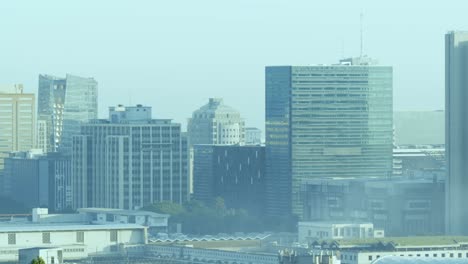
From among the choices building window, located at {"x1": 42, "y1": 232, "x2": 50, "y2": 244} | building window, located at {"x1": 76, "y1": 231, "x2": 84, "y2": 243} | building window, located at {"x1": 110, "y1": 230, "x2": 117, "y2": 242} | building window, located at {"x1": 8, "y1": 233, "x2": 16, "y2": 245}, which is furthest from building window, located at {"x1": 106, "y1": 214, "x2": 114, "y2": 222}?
building window, located at {"x1": 8, "y1": 233, "x2": 16, "y2": 245}

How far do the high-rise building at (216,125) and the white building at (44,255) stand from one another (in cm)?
9382

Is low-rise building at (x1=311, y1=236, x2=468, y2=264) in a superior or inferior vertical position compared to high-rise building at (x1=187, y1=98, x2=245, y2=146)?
inferior

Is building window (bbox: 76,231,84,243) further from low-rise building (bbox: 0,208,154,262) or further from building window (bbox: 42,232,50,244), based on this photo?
building window (bbox: 42,232,50,244)

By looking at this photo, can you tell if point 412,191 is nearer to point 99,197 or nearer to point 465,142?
point 465,142

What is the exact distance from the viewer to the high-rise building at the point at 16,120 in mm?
185125

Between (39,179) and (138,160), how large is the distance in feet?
88.3

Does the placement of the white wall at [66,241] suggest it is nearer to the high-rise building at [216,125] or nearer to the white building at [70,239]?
the white building at [70,239]

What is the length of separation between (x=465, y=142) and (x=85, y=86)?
7208 centimetres

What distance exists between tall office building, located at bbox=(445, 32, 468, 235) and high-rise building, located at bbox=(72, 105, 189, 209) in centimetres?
2746

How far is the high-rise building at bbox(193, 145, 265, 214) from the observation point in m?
147

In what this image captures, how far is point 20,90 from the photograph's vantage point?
188500 millimetres

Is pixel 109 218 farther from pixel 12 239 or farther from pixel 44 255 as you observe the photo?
pixel 44 255

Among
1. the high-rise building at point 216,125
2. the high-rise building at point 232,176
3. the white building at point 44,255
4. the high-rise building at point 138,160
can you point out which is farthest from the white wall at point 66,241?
the high-rise building at point 216,125

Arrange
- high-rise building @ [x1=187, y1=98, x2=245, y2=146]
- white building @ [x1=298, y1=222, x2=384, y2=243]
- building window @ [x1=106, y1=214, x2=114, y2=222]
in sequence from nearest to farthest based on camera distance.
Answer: white building @ [x1=298, y1=222, x2=384, y2=243] → building window @ [x1=106, y1=214, x2=114, y2=222] → high-rise building @ [x1=187, y1=98, x2=245, y2=146]
